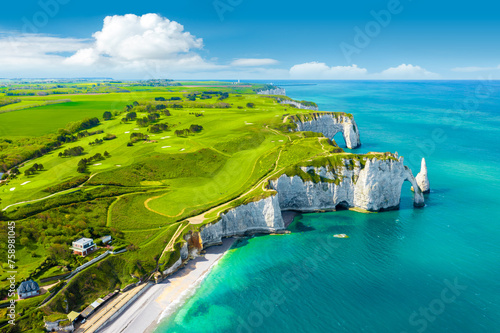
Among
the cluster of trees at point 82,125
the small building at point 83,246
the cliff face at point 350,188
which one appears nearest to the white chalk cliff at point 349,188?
the cliff face at point 350,188

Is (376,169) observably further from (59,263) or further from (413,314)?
(59,263)

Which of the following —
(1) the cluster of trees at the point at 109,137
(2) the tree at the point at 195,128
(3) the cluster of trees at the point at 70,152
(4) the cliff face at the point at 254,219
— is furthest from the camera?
(2) the tree at the point at 195,128

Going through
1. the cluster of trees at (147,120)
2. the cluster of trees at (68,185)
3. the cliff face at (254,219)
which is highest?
the cluster of trees at (147,120)

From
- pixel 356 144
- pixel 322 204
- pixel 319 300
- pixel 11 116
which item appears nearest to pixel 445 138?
pixel 356 144

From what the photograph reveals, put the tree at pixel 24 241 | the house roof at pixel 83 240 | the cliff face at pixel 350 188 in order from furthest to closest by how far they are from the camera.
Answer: the cliff face at pixel 350 188, the tree at pixel 24 241, the house roof at pixel 83 240

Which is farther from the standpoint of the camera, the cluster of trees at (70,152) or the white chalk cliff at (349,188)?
the cluster of trees at (70,152)

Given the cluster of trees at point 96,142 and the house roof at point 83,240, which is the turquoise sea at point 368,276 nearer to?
the house roof at point 83,240
